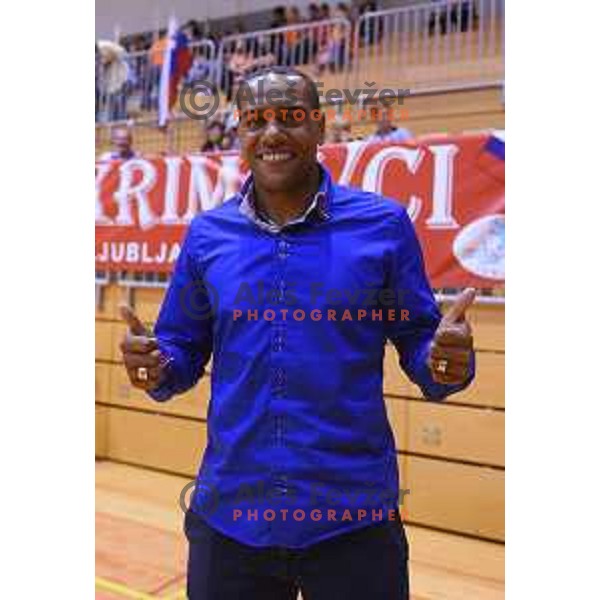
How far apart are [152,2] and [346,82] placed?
15.2 ft

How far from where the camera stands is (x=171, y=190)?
466 centimetres

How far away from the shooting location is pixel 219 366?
4.48 ft

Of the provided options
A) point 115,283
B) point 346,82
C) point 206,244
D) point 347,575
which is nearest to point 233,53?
point 346,82

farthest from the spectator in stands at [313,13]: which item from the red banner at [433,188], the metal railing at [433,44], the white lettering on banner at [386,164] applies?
the white lettering on banner at [386,164]

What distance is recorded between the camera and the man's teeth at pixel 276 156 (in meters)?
1.30

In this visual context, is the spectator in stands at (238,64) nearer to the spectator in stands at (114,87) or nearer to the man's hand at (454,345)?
the spectator in stands at (114,87)

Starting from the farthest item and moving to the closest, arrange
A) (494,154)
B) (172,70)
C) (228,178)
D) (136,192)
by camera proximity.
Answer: (172,70)
(136,192)
(228,178)
(494,154)

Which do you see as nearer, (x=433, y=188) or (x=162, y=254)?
(x=433, y=188)

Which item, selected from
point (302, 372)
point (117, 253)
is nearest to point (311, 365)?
point (302, 372)

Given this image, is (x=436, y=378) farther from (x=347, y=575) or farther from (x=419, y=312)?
(x=347, y=575)

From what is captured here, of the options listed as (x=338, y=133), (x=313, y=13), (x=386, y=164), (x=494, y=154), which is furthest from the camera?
(x=313, y=13)

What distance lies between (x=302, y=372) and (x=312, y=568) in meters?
0.31

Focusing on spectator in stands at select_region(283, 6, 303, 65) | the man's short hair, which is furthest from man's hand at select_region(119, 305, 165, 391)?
spectator in stands at select_region(283, 6, 303, 65)

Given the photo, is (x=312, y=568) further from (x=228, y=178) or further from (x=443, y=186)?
(x=228, y=178)
